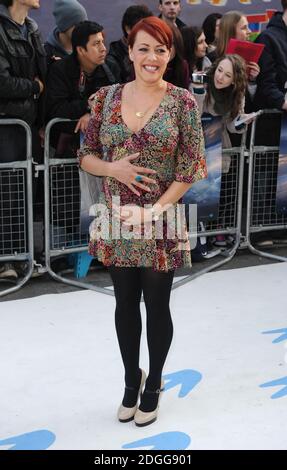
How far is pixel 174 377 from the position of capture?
393cm

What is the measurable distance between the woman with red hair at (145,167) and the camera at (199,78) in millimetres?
2353

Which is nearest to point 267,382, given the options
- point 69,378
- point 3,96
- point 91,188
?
point 69,378

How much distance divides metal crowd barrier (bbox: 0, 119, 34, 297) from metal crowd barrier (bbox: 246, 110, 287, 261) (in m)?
1.82

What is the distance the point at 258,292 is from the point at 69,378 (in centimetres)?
186

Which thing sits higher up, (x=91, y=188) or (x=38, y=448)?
(x=91, y=188)

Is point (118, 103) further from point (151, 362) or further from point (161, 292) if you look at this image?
point (151, 362)

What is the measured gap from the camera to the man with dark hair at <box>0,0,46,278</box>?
4969 mm

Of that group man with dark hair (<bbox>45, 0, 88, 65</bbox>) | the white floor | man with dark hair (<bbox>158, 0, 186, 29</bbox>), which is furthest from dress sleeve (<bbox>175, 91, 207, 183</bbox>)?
man with dark hair (<bbox>158, 0, 186, 29</bbox>)

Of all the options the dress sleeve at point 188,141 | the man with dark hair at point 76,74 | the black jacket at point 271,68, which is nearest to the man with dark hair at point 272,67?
the black jacket at point 271,68

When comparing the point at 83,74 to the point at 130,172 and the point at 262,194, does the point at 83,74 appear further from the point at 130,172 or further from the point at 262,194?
the point at 130,172

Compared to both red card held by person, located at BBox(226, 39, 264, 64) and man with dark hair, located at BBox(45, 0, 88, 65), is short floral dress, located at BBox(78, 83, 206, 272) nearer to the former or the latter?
red card held by person, located at BBox(226, 39, 264, 64)

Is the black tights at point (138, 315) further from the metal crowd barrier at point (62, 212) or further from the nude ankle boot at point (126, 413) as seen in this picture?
the metal crowd barrier at point (62, 212)
